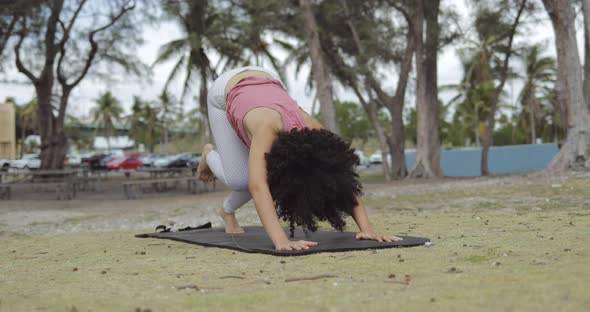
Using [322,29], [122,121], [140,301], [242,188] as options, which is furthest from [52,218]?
[122,121]

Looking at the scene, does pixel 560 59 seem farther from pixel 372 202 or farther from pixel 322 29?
pixel 322 29

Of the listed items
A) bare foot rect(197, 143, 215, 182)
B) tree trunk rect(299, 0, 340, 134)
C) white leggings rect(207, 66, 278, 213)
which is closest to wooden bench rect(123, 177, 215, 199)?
tree trunk rect(299, 0, 340, 134)

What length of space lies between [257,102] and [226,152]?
0.67 metres

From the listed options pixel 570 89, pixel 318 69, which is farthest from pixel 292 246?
pixel 318 69

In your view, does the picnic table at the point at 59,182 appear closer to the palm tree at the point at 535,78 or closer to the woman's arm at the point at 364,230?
the woman's arm at the point at 364,230

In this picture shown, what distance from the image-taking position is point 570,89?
14.9m

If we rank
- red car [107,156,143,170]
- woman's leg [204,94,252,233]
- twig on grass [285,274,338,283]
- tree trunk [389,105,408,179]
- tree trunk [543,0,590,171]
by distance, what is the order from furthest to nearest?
red car [107,156,143,170] < tree trunk [389,105,408,179] < tree trunk [543,0,590,171] < woman's leg [204,94,252,233] < twig on grass [285,274,338,283]

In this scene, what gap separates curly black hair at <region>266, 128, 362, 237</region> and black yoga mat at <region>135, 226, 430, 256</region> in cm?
28

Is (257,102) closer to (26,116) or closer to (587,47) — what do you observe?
(587,47)

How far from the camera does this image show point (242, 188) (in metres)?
5.41

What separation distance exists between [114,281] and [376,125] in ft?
68.9

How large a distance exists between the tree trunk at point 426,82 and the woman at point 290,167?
15.1 m

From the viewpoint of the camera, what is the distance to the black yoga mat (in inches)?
172

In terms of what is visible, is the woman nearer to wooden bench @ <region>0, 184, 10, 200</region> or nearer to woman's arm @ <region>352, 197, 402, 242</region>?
woman's arm @ <region>352, 197, 402, 242</region>
